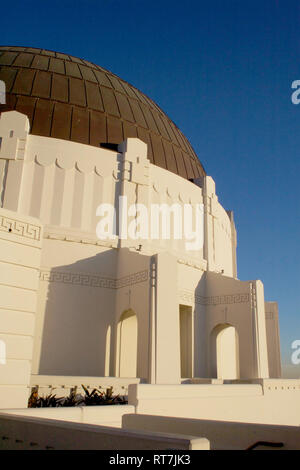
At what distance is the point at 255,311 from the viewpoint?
14680mm

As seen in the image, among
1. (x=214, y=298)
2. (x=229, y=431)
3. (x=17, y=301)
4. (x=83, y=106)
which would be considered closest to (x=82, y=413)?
(x=17, y=301)

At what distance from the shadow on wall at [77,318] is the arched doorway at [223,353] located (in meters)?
4.13

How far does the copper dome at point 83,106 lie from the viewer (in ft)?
53.4

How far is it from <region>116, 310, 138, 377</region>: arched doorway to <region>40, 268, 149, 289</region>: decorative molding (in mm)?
1005

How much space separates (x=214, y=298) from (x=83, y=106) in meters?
8.85

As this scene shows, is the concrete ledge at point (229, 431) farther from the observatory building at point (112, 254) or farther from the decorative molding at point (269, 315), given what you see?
the decorative molding at point (269, 315)

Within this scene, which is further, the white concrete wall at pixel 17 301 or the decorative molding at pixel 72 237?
the decorative molding at pixel 72 237

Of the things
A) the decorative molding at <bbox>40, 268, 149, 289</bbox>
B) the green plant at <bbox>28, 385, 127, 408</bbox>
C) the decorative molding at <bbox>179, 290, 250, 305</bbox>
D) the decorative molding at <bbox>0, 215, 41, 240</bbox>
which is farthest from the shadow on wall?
the decorative molding at <bbox>0, 215, 41, 240</bbox>

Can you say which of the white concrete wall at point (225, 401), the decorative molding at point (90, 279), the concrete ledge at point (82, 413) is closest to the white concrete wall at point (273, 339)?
the white concrete wall at point (225, 401)

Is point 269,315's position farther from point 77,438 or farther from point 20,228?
point 77,438

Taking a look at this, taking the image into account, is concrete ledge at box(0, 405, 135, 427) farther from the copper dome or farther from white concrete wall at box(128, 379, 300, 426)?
the copper dome

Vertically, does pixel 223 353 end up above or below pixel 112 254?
below

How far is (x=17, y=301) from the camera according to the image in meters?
7.03

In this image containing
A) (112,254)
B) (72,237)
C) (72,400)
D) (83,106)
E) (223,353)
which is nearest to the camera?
(72,400)
